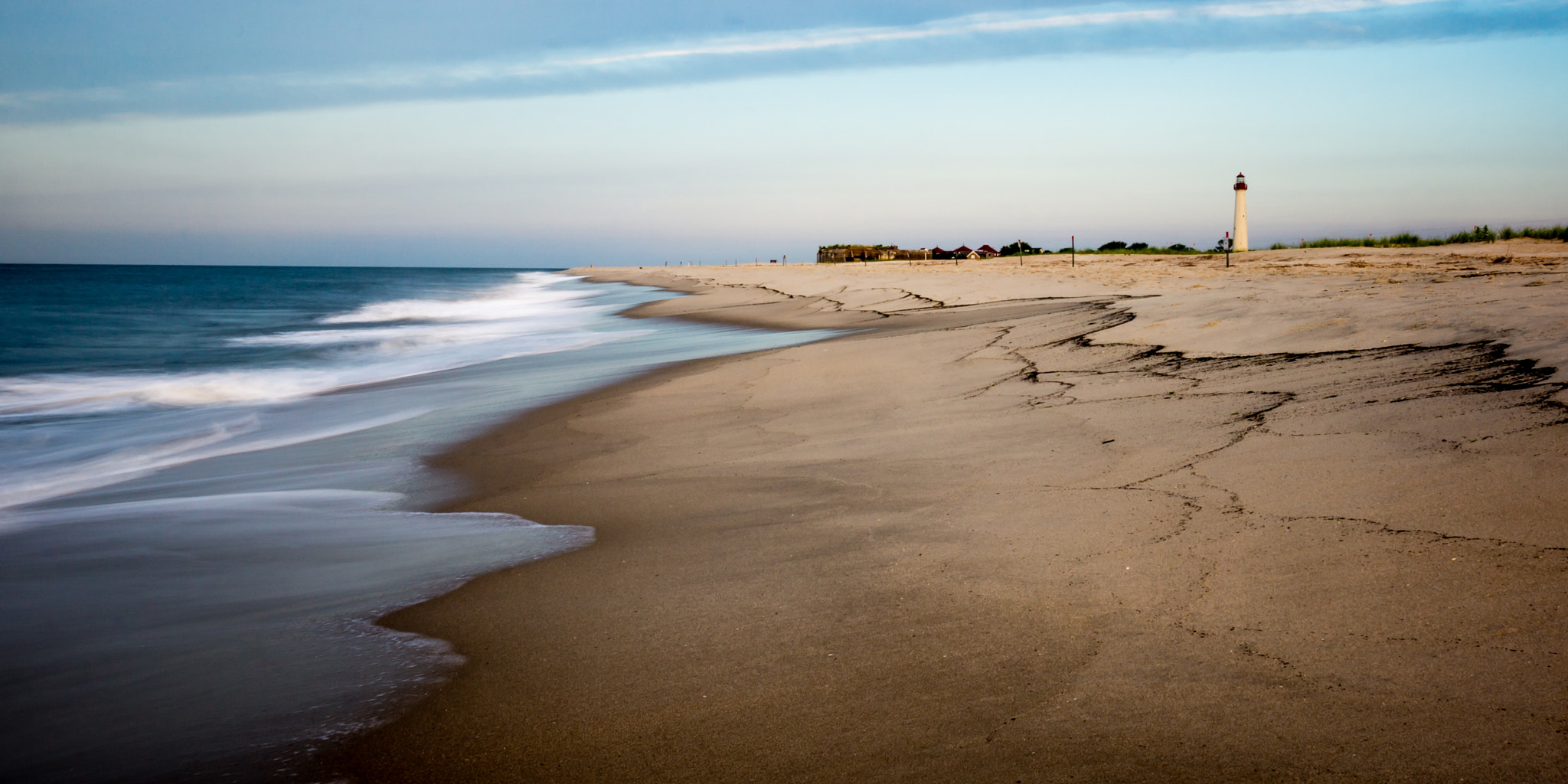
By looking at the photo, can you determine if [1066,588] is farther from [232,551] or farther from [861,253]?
[861,253]

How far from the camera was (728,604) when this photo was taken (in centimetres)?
328

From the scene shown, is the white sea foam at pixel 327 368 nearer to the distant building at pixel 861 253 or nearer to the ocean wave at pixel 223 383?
the ocean wave at pixel 223 383

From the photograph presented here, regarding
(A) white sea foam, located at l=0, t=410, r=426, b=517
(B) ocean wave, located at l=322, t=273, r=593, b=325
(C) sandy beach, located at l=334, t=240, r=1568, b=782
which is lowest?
(A) white sea foam, located at l=0, t=410, r=426, b=517

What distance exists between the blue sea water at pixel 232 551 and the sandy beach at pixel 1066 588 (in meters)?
0.31

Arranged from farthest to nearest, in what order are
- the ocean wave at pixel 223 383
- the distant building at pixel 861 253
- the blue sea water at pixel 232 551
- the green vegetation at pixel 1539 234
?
the distant building at pixel 861 253, the green vegetation at pixel 1539 234, the ocean wave at pixel 223 383, the blue sea water at pixel 232 551

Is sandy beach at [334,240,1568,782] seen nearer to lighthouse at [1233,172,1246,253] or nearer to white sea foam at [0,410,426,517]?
white sea foam at [0,410,426,517]

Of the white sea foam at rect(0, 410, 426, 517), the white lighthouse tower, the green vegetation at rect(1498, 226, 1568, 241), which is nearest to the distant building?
the white lighthouse tower

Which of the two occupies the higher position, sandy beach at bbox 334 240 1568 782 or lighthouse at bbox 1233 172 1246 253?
lighthouse at bbox 1233 172 1246 253

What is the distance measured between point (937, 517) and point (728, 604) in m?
1.18

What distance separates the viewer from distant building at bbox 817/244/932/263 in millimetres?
56656

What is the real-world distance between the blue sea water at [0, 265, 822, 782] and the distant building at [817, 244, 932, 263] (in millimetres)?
44309

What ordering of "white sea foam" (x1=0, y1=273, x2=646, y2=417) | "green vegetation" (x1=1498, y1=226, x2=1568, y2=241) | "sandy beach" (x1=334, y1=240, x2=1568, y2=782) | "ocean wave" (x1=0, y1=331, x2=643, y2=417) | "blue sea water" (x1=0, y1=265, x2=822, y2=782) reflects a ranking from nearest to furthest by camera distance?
"sandy beach" (x1=334, y1=240, x2=1568, y2=782) < "blue sea water" (x1=0, y1=265, x2=822, y2=782) < "ocean wave" (x1=0, y1=331, x2=643, y2=417) < "white sea foam" (x1=0, y1=273, x2=646, y2=417) < "green vegetation" (x1=1498, y1=226, x2=1568, y2=241)

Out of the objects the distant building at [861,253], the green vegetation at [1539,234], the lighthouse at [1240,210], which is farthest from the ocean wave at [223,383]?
the distant building at [861,253]

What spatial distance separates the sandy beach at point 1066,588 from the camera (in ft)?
7.38
